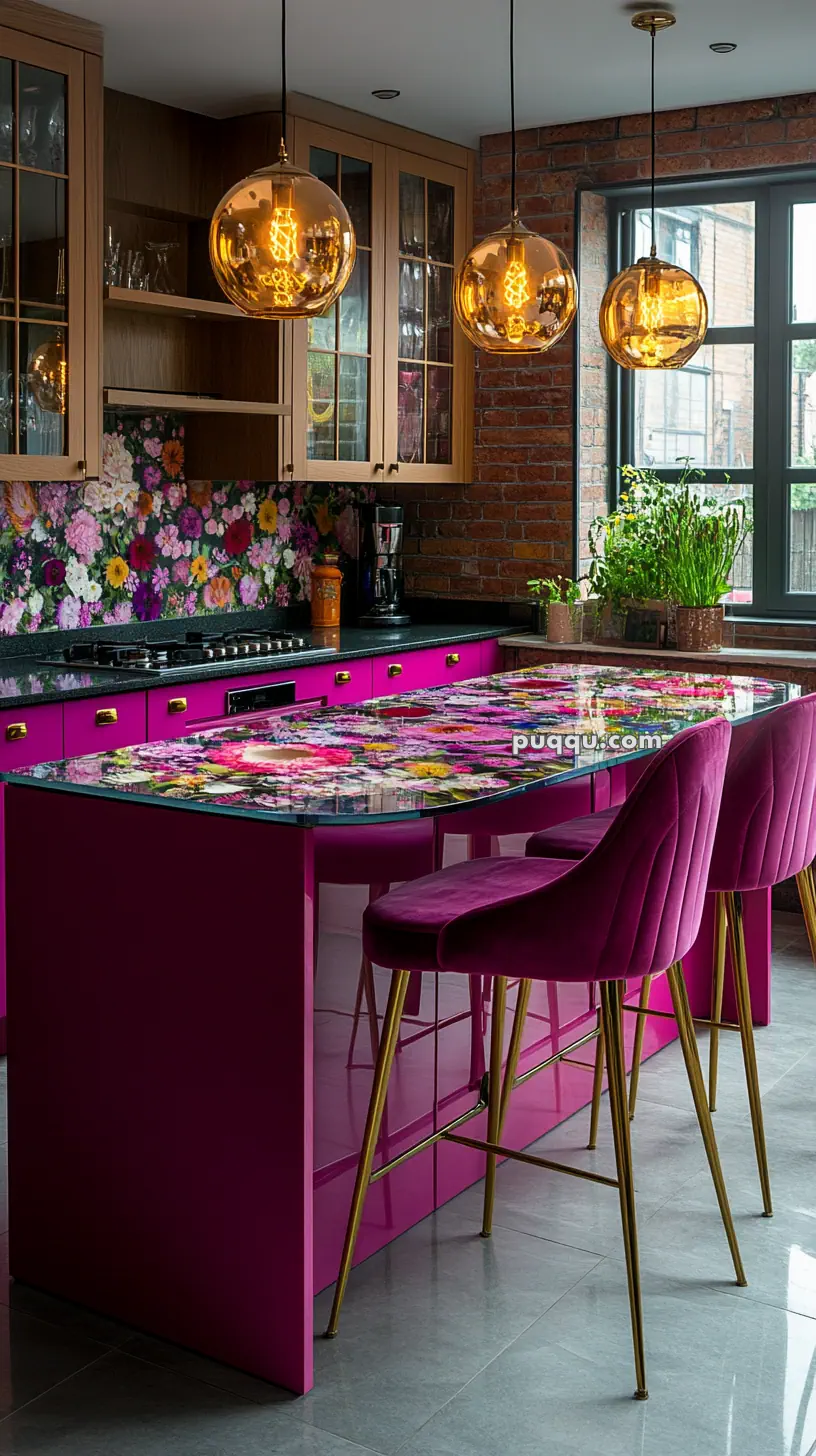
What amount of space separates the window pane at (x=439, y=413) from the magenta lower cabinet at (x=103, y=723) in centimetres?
202

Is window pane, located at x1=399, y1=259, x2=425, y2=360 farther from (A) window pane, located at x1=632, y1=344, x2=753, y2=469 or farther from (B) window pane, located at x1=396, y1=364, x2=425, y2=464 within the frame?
(A) window pane, located at x1=632, y1=344, x2=753, y2=469

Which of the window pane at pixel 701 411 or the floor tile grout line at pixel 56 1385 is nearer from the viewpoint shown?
the floor tile grout line at pixel 56 1385

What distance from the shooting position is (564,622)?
220 inches

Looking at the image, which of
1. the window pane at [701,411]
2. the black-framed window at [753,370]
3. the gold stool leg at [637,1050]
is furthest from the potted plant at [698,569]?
the gold stool leg at [637,1050]

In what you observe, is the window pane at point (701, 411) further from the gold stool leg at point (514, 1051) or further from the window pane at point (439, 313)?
the gold stool leg at point (514, 1051)

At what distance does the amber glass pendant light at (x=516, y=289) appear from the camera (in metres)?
3.04

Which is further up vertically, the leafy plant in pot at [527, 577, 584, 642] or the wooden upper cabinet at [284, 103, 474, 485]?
the wooden upper cabinet at [284, 103, 474, 485]

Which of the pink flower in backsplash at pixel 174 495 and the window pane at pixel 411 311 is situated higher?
the window pane at pixel 411 311

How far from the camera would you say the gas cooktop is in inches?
171

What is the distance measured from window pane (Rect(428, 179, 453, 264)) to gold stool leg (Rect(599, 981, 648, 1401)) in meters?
3.78

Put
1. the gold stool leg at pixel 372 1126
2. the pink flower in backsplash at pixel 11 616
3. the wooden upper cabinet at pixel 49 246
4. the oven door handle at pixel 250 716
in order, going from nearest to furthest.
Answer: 1. the gold stool leg at pixel 372 1126
2. the wooden upper cabinet at pixel 49 246
3. the oven door handle at pixel 250 716
4. the pink flower in backsplash at pixel 11 616

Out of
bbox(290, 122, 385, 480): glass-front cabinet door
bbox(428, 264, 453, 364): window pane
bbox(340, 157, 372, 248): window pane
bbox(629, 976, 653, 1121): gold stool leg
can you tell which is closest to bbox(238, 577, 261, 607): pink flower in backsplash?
bbox(290, 122, 385, 480): glass-front cabinet door

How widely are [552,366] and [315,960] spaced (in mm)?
3706

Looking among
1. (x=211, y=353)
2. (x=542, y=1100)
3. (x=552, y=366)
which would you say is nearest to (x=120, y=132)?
(x=211, y=353)
